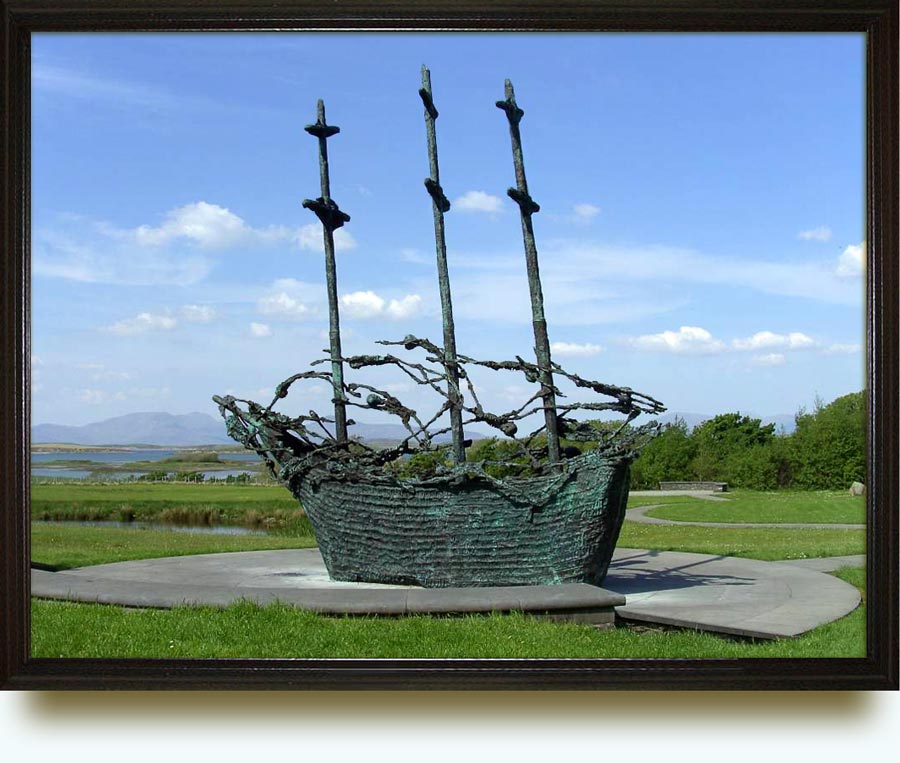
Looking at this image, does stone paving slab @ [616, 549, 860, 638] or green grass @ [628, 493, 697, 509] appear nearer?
stone paving slab @ [616, 549, 860, 638]

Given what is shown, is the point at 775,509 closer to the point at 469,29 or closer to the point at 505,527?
the point at 505,527

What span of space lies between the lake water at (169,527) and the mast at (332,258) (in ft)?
5.23

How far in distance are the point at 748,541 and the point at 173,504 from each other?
14.9 feet

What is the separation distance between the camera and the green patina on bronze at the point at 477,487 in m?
6.52

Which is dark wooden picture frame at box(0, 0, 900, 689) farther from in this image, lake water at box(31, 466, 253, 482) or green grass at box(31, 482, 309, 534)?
green grass at box(31, 482, 309, 534)

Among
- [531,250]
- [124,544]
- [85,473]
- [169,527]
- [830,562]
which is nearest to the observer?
[85,473]

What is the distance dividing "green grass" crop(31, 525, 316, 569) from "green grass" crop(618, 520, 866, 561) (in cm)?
314

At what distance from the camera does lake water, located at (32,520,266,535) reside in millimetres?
6447

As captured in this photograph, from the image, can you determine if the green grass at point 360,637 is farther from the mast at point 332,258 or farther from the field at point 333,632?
the mast at point 332,258

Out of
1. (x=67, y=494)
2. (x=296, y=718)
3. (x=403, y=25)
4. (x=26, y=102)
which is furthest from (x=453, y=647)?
(x=26, y=102)

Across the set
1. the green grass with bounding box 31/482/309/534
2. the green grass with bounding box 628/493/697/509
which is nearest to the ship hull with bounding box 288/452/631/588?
the green grass with bounding box 628/493/697/509

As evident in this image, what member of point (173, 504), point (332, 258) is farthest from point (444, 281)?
point (173, 504)

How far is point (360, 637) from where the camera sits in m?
5.29

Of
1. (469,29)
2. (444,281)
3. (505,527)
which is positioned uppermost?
(469,29)
